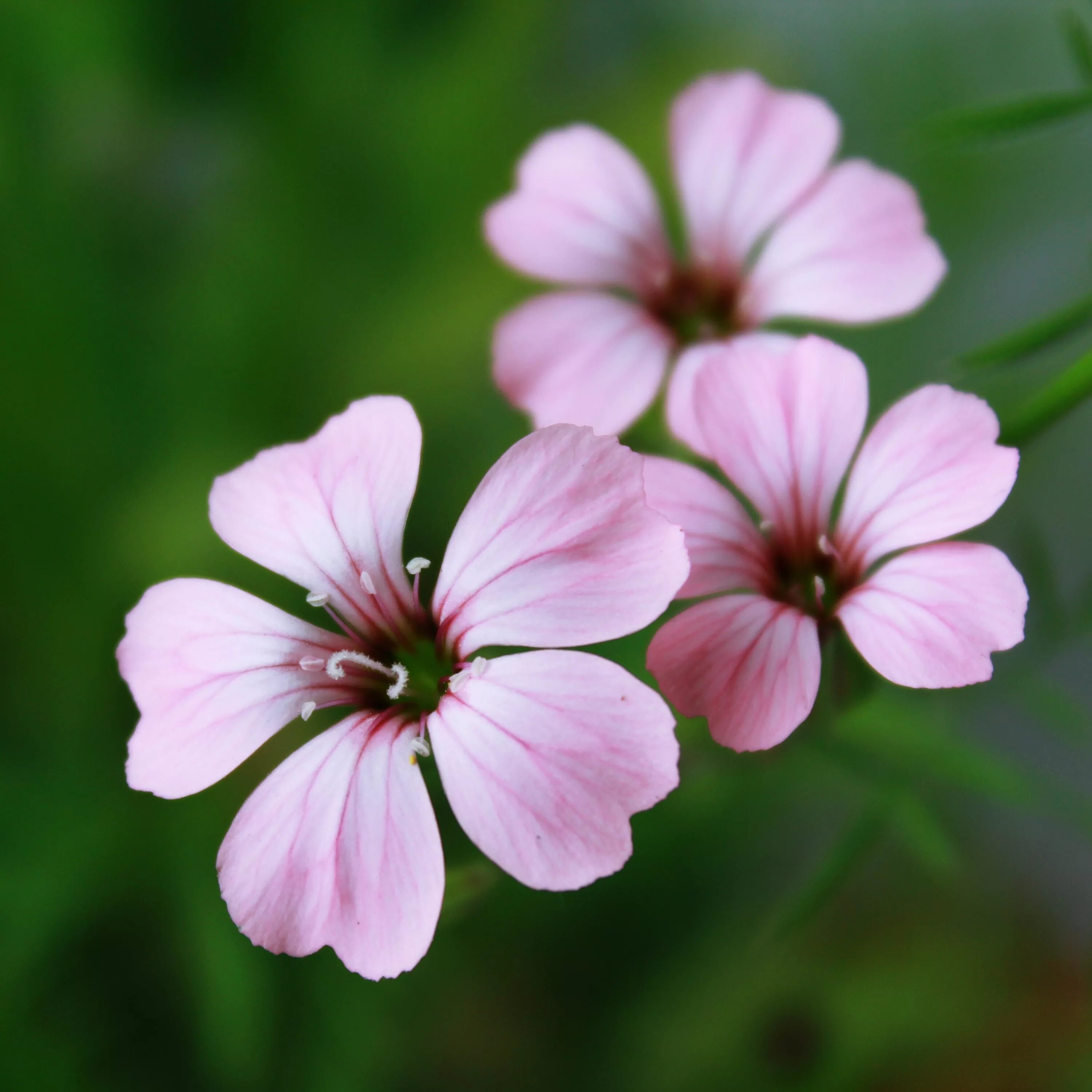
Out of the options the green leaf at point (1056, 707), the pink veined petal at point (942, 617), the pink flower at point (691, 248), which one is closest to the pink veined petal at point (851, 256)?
the pink flower at point (691, 248)

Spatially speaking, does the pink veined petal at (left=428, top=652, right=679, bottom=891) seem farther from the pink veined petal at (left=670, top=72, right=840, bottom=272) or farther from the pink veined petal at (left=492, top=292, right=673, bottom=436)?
the pink veined petal at (left=670, top=72, right=840, bottom=272)

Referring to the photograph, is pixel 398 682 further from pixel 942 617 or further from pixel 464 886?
pixel 942 617

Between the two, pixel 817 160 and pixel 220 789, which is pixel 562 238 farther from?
pixel 220 789

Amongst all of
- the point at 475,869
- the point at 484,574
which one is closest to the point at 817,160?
the point at 484,574

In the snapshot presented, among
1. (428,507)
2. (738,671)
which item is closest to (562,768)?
(738,671)

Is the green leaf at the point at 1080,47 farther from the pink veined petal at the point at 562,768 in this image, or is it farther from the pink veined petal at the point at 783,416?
the pink veined petal at the point at 562,768

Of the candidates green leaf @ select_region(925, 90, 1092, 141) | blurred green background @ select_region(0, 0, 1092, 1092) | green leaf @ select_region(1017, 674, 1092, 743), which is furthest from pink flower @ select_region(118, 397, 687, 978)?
green leaf @ select_region(1017, 674, 1092, 743)
